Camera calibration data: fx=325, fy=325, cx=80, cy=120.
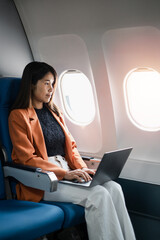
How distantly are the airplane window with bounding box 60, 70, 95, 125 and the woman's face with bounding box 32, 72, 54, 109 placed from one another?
86 centimetres

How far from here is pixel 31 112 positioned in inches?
102

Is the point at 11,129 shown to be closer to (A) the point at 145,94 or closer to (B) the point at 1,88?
(B) the point at 1,88

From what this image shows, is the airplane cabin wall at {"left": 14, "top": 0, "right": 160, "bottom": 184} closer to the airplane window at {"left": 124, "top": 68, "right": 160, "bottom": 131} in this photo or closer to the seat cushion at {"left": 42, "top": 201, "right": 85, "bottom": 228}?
the airplane window at {"left": 124, "top": 68, "right": 160, "bottom": 131}

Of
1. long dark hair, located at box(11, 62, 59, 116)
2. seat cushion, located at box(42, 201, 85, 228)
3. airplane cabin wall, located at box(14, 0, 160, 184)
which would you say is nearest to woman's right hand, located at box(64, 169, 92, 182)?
seat cushion, located at box(42, 201, 85, 228)

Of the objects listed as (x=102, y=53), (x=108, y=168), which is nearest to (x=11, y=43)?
(x=102, y=53)

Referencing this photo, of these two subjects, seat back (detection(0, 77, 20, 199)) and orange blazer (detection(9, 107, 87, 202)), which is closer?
orange blazer (detection(9, 107, 87, 202))

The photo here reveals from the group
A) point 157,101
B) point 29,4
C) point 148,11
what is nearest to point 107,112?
point 157,101

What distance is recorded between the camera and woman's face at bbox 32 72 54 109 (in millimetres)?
2631

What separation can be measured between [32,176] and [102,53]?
1298 mm

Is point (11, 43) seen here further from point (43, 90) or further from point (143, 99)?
point (143, 99)

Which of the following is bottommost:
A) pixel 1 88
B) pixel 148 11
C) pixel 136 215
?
pixel 136 215

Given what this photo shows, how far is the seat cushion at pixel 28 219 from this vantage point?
1898mm

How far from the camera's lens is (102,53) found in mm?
2926

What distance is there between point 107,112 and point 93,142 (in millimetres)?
436
